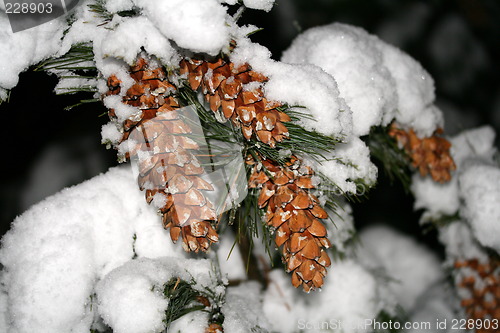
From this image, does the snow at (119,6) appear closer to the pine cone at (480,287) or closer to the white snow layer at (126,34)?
the white snow layer at (126,34)

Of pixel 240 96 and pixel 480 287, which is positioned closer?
pixel 240 96

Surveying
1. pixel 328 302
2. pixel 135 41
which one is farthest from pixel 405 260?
pixel 135 41

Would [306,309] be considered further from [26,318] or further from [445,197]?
[26,318]

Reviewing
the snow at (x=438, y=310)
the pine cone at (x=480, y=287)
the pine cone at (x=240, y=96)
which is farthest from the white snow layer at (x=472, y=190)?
the pine cone at (x=240, y=96)

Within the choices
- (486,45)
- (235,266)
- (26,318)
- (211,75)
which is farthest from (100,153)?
(486,45)

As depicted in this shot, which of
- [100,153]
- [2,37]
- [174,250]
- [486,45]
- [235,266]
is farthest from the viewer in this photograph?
[486,45]

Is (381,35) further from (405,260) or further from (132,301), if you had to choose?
(132,301)
